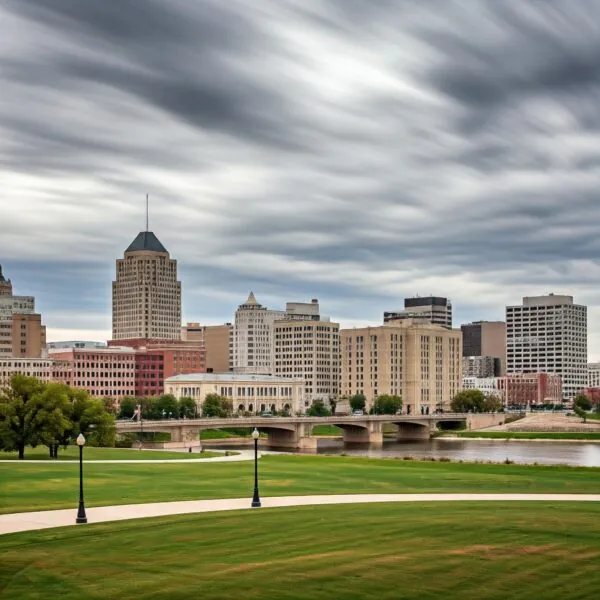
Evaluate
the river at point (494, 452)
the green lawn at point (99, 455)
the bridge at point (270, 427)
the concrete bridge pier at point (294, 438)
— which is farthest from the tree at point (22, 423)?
the concrete bridge pier at point (294, 438)

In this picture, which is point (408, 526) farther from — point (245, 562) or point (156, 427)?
point (156, 427)

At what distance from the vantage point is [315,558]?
3281 centimetres

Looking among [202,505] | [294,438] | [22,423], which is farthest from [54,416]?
[294,438]

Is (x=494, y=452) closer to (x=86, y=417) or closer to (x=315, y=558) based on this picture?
(x=86, y=417)

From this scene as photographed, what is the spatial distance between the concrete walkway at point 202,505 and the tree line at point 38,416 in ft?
135

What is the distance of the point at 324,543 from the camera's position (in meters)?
35.6

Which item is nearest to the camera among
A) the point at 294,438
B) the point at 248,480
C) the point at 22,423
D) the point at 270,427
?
the point at 248,480

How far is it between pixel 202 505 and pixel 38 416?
44027 millimetres

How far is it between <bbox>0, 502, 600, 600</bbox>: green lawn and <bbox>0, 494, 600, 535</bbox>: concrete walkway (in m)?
2.01

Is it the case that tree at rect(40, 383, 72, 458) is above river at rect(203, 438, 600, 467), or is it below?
above

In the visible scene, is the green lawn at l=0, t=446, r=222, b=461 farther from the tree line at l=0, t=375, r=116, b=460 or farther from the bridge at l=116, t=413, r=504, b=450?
the bridge at l=116, t=413, r=504, b=450

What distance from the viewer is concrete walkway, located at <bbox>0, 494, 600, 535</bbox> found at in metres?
42.2

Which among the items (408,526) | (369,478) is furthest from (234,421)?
(408,526)

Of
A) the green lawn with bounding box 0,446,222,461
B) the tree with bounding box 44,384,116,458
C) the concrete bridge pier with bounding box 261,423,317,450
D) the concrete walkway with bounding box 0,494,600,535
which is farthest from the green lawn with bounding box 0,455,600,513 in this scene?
the concrete bridge pier with bounding box 261,423,317,450
